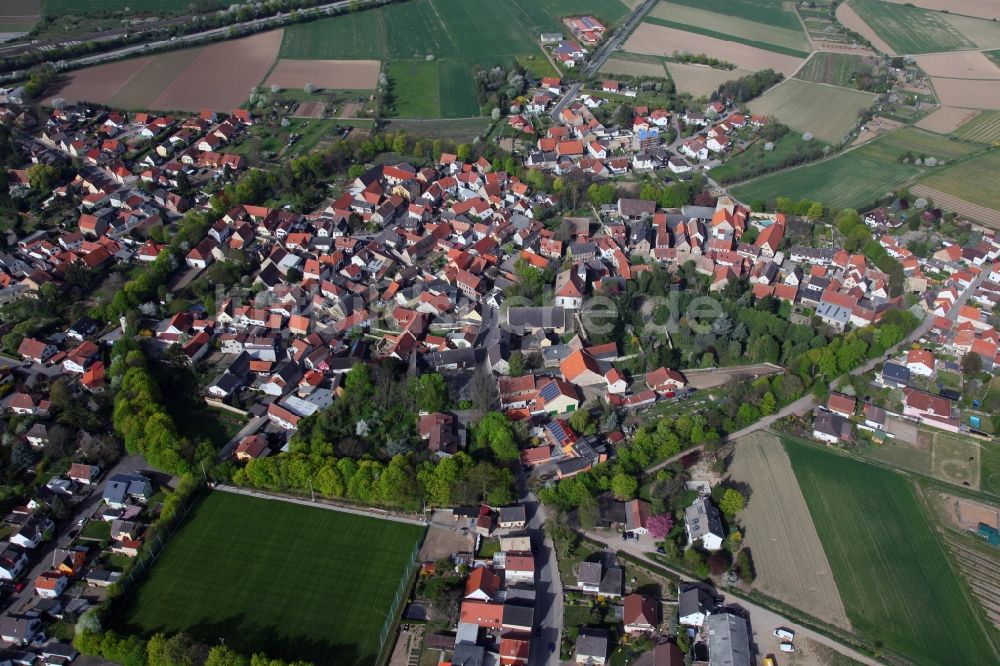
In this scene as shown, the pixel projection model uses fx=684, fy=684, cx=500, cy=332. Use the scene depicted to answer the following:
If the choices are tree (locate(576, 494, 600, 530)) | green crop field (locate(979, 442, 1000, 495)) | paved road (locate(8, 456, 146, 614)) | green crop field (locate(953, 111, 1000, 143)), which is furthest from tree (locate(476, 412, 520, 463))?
green crop field (locate(953, 111, 1000, 143))

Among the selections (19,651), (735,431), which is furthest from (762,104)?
(19,651)

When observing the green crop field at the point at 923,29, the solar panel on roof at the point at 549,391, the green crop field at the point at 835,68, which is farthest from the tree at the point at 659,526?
the green crop field at the point at 923,29

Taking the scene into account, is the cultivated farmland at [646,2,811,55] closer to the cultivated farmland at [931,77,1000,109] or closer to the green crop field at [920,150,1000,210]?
the cultivated farmland at [931,77,1000,109]

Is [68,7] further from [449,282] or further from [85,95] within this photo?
[449,282]

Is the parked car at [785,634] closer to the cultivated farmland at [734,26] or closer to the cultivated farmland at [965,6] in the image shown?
the cultivated farmland at [734,26]

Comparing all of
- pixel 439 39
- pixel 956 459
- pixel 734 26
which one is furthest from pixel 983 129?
pixel 439 39

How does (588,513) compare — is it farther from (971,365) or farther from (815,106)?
(815,106)
